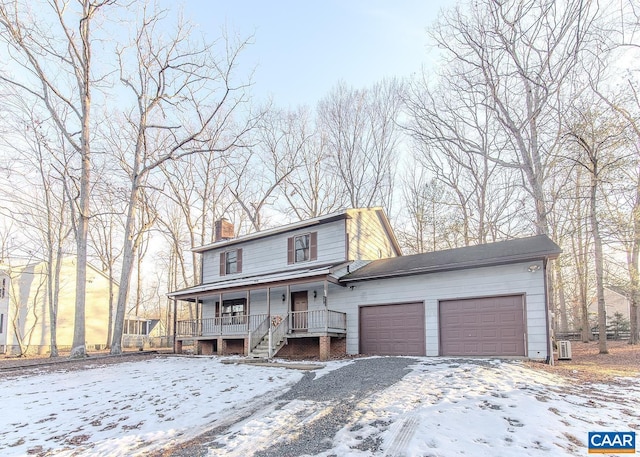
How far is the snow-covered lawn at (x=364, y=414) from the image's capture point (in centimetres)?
473

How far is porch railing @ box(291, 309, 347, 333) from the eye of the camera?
45.4 feet

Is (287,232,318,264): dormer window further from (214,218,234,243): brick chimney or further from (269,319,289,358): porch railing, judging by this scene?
(214,218,234,243): brick chimney

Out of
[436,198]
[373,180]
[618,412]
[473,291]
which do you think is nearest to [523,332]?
[473,291]

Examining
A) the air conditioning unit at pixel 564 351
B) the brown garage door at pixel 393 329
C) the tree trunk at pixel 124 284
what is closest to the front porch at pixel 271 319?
the brown garage door at pixel 393 329

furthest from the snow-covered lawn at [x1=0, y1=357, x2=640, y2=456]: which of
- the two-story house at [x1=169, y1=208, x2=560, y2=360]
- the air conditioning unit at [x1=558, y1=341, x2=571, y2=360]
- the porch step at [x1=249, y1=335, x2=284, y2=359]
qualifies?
the air conditioning unit at [x1=558, y1=341, x2=571, y2=360]

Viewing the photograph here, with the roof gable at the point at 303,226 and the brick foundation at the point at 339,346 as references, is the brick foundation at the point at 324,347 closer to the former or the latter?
the brick foundation at the point at 339,346

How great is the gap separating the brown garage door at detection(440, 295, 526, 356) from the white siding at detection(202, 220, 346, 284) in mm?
4896

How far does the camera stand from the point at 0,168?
1781 cm

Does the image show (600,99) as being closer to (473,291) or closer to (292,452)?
(473,291)

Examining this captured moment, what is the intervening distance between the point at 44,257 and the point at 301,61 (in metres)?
20.7

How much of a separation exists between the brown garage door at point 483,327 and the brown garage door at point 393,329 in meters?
0.84

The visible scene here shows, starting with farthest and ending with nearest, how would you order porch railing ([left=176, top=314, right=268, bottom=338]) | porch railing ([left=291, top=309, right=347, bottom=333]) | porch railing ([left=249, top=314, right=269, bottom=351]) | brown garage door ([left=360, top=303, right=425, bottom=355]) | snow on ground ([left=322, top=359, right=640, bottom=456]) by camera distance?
porch railing ([left=176, top=314, right=268, bottom=338]) → porch railing ([left=249, top=314, right=269, bottom=351]) → porch railing ([left=291, top=309, right=347, bottom=333]) → brown garage door ([left=360, top=303, right=425, bottom=355]) → snow on ground ([left=322, top=359, right=640, bottom=456])

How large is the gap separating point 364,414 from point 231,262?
1498 centimetres

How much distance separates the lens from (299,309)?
1631 centimetres
